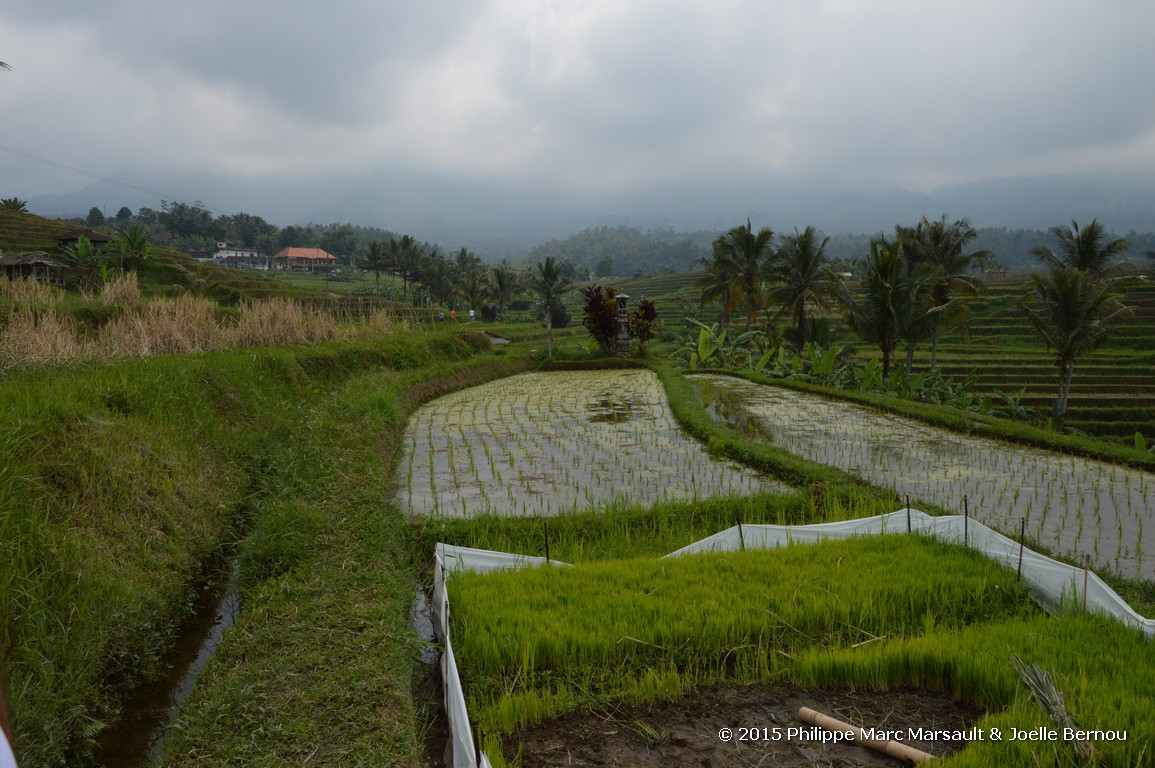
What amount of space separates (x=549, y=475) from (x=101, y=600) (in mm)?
3655

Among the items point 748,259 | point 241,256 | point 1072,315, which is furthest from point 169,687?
point 241,256

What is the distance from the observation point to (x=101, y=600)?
3.11 meters

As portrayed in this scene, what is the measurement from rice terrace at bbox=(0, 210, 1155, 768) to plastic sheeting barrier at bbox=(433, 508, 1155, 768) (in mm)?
19

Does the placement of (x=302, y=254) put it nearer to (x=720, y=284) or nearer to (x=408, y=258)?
(x=408, y=258)

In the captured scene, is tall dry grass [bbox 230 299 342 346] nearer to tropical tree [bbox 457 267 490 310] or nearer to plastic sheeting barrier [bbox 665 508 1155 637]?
plastic sheeting barrier [bbox 665 508 1155 637]

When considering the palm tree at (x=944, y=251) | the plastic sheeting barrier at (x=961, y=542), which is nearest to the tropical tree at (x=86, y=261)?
the plastic sheeting barrier at (x=961, y=542)

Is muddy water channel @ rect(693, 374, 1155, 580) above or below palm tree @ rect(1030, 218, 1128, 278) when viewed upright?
below

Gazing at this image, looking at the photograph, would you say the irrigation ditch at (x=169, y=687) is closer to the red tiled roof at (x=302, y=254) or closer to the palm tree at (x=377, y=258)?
the palm tree at (x=377, y=258)

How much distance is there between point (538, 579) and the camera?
12.0ft

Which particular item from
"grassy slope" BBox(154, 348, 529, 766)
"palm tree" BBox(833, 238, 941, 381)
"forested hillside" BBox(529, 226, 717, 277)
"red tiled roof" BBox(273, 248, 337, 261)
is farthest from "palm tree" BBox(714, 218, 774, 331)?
"forested hillside" BBox(529, 226, 717, 277)

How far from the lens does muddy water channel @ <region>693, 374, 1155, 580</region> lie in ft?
14.5

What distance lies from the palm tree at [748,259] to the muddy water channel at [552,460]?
39.0 ft

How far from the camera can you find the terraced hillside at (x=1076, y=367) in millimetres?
18859

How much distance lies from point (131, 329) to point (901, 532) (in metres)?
8.56
